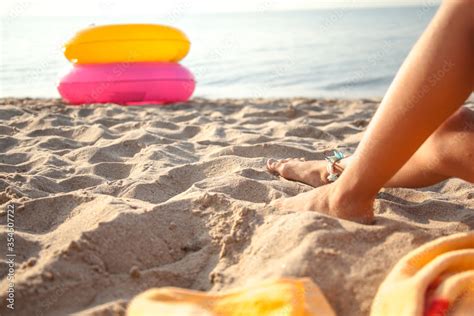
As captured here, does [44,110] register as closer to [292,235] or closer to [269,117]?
[269,117]

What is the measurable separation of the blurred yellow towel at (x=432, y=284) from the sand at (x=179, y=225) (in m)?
0.07

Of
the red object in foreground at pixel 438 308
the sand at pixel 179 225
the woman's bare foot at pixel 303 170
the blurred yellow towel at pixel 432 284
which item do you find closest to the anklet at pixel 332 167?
the woman's bare foot at pixel 303 170

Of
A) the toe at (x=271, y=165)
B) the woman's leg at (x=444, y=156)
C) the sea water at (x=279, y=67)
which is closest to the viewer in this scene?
the woman's leg at (x=444, y=156)

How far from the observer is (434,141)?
155cm

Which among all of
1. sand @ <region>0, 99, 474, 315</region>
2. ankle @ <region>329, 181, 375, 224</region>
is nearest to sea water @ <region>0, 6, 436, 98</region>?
sand @ <region>0, 99, 474, 315</region>

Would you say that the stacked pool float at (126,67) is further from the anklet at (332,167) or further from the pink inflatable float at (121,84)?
the anklet at (332,167)

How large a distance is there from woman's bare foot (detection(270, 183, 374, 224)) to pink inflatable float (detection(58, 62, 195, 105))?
132 inches

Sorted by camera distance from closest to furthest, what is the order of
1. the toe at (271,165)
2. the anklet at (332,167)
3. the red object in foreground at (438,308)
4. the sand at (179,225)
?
the red object in foreground at (438,308), the sand at (179,225), the anklet at (332,167), the toe at (271,165)

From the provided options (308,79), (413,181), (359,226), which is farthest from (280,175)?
(308,79)

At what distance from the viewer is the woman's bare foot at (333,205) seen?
1.37 metres

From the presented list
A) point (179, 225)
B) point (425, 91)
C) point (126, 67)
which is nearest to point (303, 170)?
point (179, 225)

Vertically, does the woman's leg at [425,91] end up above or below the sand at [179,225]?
above

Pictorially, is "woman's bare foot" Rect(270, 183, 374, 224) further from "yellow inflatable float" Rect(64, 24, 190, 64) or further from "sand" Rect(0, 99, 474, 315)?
"yellow inflatable float" Rect(64, 24, 190, 64)

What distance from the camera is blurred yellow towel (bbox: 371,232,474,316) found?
2.97ft
